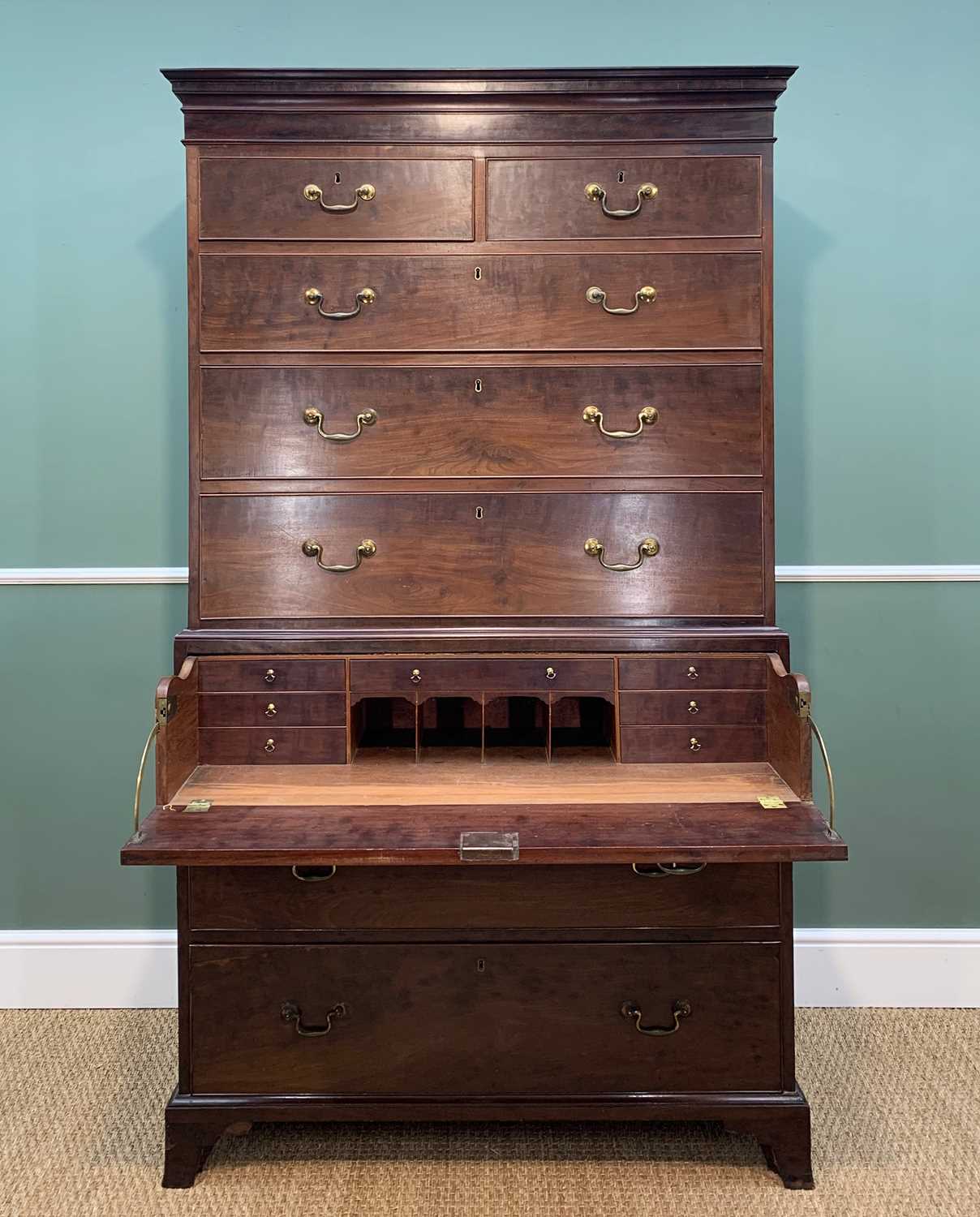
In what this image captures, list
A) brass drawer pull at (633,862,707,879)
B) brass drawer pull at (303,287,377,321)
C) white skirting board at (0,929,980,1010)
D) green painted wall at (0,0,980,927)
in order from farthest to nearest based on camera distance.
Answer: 1. white skirting board at (0,929,980,1010)
2. green painted wall at (0,0,980,927)
3. brass drawer pull at (303,287,377,321)
4. brass drawer pull at (633,862,707,879)

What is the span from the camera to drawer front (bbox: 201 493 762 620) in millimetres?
1949

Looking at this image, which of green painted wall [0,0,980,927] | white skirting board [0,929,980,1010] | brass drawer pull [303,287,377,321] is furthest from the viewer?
white skirting board [0,929,980,1010]

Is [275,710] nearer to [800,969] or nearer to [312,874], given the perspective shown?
[312,874]

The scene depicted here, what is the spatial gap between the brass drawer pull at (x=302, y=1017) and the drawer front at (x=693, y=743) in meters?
0.76

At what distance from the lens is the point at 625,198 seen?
1.92m

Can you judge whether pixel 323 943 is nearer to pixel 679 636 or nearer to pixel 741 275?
pixel 679 636

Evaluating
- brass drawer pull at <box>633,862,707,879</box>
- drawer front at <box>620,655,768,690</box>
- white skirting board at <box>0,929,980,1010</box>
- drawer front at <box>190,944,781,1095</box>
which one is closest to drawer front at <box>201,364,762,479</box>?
drawer front at <box>620,655,768,690</box>

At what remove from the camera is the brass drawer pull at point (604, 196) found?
190 centimetres

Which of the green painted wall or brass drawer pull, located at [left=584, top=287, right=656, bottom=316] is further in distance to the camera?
the green painted wall

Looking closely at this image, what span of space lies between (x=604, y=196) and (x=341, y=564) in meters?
0.94

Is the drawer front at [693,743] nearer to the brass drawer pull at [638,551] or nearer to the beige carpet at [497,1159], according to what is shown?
the brass drawer pull at [638,551]

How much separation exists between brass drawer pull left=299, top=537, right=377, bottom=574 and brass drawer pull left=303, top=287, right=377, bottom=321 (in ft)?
1.51

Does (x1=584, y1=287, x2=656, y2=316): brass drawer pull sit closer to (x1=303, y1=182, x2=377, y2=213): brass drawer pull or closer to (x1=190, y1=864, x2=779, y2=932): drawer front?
(x1=303, y1=182, x2=377, y2=213): brass drawer pull

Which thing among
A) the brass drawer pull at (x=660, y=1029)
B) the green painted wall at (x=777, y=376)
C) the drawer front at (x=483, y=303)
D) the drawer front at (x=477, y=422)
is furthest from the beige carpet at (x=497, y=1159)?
the drawer front at (x=483, y=303)
